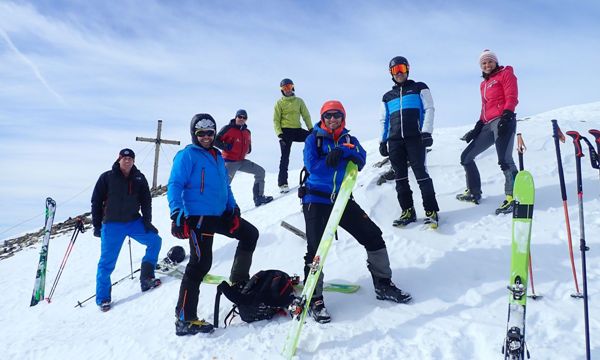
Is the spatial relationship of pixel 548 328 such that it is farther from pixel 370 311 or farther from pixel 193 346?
pixel 193 346

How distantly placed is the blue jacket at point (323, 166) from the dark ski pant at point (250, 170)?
14.7ft

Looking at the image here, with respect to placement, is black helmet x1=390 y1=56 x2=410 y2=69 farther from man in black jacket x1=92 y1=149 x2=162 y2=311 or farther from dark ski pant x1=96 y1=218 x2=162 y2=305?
dark ski pant x1=96 y1=218 x2=162 y2=305

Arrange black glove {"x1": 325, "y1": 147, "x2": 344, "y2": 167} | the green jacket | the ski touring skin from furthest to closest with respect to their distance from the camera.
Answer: the green jacket → the ski touring skin → black glove {"x1": 325, "y1": 147, "x2": 344, "y2": 167}

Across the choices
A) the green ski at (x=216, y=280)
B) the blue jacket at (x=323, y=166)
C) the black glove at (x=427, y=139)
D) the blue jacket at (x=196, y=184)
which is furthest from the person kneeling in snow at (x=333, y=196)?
the black glove at (x=427, y=139)

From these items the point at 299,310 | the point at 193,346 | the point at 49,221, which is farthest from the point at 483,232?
the point at 49,221

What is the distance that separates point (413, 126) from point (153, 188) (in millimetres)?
16975

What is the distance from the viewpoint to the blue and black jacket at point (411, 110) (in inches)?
223

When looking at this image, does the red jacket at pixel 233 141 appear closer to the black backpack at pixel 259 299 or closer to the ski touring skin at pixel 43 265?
the ski touring skin at pixel 43 265

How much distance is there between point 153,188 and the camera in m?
20.1

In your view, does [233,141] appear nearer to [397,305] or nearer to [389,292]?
[389,292]

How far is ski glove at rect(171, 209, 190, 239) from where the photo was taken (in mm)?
4238

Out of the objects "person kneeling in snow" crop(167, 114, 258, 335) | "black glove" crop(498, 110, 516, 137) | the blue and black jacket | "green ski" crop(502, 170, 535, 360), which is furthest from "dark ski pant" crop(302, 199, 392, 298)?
"black glove" crop(498, 110, 516, 137)

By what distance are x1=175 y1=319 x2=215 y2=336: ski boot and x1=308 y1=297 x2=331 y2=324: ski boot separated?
1092 mm

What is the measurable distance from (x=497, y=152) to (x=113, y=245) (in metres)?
6.05
